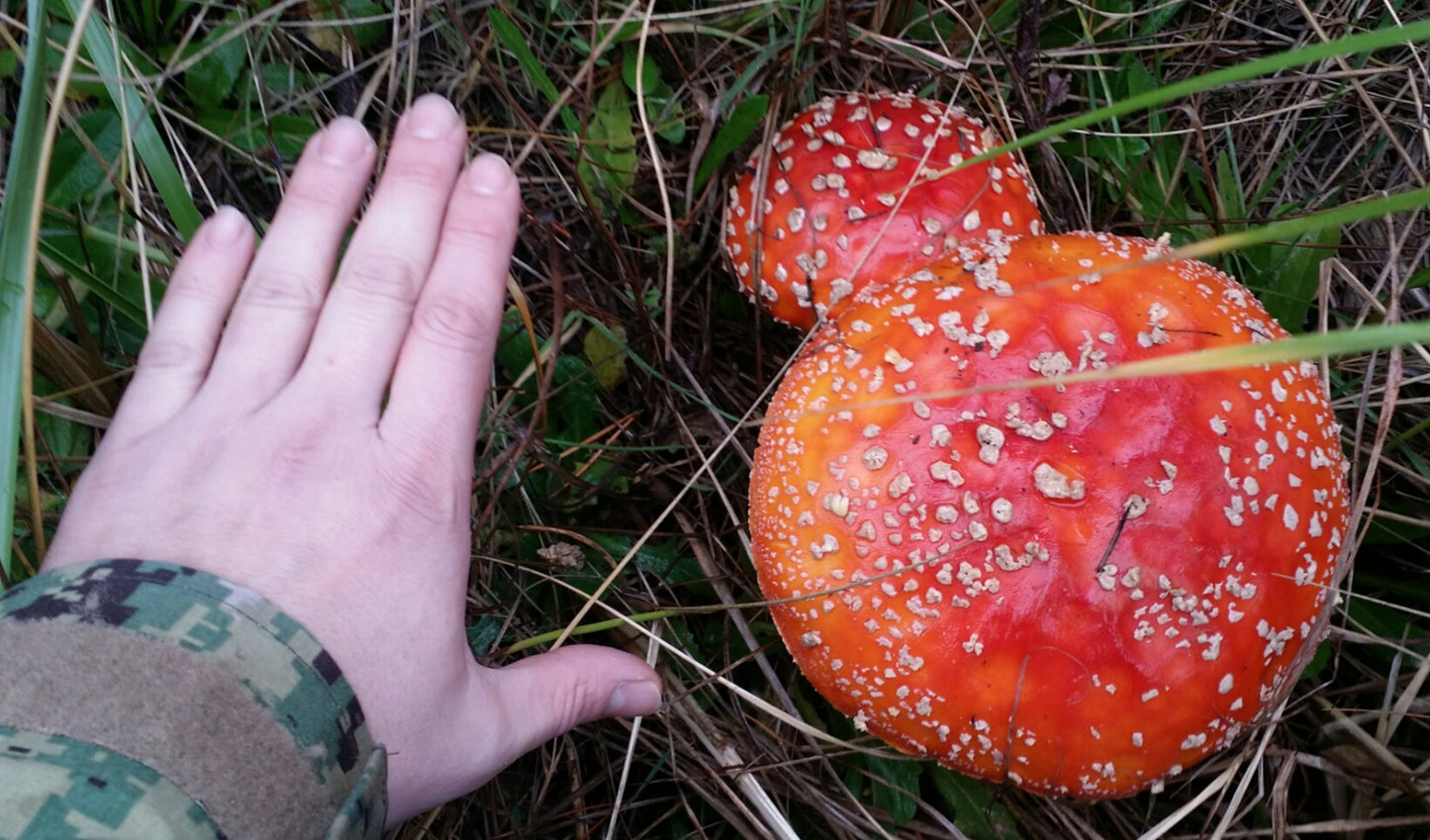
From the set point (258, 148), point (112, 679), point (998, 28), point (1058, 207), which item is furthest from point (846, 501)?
→ point (258, 148)

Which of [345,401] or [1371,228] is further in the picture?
[1371,228]

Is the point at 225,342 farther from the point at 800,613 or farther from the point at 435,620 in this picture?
the point at 800,613

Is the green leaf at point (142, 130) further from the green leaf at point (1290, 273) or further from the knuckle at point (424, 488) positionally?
the green leaf at point (1290, 273)

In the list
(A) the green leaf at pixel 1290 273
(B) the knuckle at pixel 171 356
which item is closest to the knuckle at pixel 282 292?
(B) the knuckle at pixel 171 356

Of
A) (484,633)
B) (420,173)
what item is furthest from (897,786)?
(420,173)

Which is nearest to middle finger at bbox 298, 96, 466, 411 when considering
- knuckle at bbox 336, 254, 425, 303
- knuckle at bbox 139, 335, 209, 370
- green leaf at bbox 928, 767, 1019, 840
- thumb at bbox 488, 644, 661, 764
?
knuckle at bbox 336, 254, 425, 303

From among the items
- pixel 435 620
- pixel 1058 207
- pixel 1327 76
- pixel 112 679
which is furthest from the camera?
pixel 1058 207

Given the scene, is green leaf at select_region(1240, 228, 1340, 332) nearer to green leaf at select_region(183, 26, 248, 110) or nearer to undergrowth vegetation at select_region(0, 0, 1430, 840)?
undergrowth vegetation at select_region(0, 0, 1430, 840)
